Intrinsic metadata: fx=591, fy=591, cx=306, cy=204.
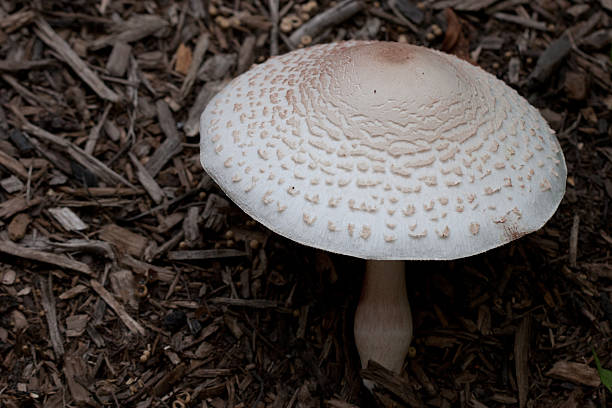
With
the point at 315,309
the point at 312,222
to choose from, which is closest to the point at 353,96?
the point at 312,222

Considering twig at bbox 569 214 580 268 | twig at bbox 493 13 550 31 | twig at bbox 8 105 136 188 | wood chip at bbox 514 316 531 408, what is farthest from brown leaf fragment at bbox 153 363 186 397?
twig at bbox 493 13 550 31

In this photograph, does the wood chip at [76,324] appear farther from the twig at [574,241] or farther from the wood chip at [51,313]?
the twig at [574,241]

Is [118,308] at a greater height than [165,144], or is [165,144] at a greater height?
[165,144]

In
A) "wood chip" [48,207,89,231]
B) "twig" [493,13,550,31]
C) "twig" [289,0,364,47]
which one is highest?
"twig" [493,13,550,31]

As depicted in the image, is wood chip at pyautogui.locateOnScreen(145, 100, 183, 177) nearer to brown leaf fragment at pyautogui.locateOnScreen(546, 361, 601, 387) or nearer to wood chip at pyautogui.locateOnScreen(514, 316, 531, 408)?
wood chip at pyautogui.locateOnScreen(514, 316, 531, 408)

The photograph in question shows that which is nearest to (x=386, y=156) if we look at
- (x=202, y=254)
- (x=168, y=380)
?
(x=202, y=254)

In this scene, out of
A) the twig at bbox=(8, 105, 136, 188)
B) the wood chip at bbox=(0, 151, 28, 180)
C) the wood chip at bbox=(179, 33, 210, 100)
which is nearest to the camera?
the wood chip at bbox=(0, 151, 28, 180)

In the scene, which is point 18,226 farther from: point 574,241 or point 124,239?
point 574,241

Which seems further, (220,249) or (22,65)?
(22,65)

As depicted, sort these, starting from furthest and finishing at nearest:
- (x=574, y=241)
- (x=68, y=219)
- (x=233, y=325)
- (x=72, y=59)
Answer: (x=72, y=59) < (x=574, y=241) < (x=68, y=219) < (x=233, y=325)
